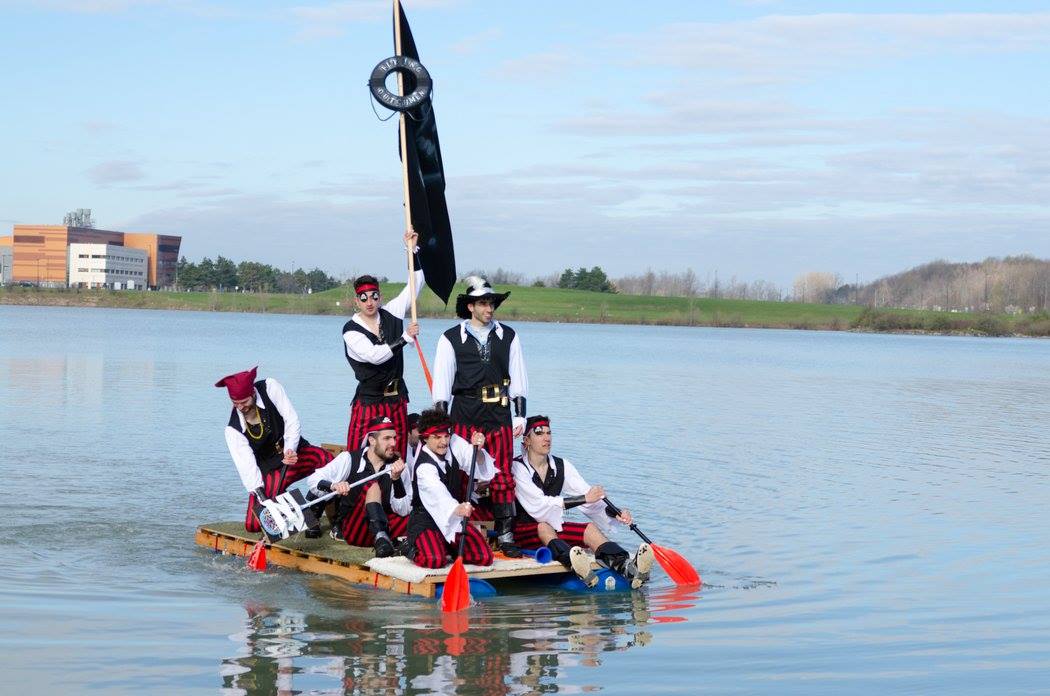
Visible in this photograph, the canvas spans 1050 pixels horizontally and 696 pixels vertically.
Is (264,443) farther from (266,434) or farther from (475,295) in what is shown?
(475,295)

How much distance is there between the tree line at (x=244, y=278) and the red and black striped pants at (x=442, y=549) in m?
148

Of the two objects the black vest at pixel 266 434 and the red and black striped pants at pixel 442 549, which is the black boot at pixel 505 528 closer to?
the red and black striped pants at pixel 442 549

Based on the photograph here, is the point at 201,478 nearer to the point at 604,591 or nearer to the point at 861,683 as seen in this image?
the point at 604,591

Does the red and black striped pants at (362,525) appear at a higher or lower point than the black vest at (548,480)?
lower

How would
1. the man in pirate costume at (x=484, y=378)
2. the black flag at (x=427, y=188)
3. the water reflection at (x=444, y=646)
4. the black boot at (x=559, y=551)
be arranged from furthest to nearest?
the black flag at (x=427, y=188) < the man in pirate costume at (x=484, y=378) < the black boot at (x=559, y=551) < the water reflection at (x=444, y=646)

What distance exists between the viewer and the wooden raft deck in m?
9.59

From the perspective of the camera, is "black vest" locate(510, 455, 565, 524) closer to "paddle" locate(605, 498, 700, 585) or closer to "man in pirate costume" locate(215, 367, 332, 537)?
"paddle" locate(605, 498, 700, 585)

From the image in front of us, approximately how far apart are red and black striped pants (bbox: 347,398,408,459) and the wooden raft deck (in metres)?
0.87

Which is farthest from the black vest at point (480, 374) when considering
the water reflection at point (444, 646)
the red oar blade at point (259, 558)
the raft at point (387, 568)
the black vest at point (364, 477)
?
the red oar blade at point (259, 558)

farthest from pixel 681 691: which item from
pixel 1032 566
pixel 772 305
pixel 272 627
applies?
pixel 772 305

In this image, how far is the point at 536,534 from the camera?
10.4m

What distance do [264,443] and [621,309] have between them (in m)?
120

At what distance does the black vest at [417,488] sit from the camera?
984cm

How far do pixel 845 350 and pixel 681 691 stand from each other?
64997 mm
